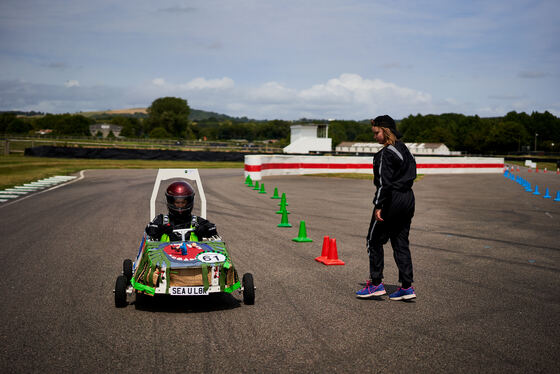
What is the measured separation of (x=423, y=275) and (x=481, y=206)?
11.8 metres

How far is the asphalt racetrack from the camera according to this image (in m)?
4.55

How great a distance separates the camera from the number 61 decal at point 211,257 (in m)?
5.89

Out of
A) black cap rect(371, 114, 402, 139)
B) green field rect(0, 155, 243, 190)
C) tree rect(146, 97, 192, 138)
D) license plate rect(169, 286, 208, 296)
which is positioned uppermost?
tree rect(146, 97, 192, 138)

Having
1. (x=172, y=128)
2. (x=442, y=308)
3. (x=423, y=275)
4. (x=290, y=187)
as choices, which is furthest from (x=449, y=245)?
(x=172, y=128)

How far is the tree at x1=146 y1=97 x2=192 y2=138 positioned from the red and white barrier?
122 meters

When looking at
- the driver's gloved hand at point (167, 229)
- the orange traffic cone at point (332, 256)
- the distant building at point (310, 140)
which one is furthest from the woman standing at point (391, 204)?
the distant building at point (310, 140)

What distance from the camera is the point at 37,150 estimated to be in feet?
149

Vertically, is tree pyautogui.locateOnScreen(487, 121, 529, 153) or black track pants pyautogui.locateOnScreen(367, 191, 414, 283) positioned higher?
tree pyautogui.locateOnScreen(487, 121, 529, 153)

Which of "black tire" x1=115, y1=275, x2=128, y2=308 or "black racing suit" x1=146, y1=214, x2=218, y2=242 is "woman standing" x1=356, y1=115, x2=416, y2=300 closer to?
"black racing suit" x1=146, y1=214, x2=218, y2=242

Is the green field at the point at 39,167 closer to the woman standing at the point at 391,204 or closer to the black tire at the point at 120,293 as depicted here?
the black tire at the point at 120,293

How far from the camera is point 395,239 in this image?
643 centimetres

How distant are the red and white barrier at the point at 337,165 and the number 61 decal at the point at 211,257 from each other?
23.7 m

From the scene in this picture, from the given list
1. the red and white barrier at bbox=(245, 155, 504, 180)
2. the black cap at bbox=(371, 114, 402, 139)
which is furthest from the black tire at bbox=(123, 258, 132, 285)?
the red and white barrier at bbox=(245, 155, 504, 180)

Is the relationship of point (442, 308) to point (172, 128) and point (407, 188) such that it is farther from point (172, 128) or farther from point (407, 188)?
point (172, 128)
